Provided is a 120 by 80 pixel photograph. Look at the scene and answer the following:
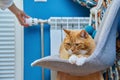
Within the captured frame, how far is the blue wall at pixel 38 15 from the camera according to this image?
199 cm

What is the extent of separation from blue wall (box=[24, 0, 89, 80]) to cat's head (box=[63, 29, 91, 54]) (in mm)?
637

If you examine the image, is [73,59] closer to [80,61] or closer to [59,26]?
[80,61]

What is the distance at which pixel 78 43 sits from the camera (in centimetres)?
135

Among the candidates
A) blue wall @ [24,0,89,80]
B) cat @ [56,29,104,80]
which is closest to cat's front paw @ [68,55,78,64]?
cat @ [56,29,104,80]

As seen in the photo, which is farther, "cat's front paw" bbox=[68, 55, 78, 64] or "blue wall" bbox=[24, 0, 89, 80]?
"blue wall" bbox=[24, 0, 89, 80]

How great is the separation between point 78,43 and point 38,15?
0.74 metres

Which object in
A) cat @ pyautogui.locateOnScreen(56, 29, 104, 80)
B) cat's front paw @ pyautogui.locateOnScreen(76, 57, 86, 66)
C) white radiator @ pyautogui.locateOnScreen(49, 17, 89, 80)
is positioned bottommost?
cat's front paw @ pyautogui.locateOnScreen(76, 57, 86, 66)

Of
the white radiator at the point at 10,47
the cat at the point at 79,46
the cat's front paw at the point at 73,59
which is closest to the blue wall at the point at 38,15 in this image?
the white radiator at the point at 10,47

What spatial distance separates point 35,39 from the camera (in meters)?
2.00

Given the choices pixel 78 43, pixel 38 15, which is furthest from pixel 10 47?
pixel 78 43

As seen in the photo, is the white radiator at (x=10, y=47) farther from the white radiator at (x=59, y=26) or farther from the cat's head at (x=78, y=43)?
the cat's head at (x=78, y=43)

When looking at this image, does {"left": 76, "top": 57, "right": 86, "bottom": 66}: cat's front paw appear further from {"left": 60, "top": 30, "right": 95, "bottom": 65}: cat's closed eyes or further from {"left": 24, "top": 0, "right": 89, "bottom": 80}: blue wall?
{"left": 24, "top": 0, "right": 89, "bottom": 80}: blue wall

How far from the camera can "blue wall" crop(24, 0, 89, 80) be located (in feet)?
6.53

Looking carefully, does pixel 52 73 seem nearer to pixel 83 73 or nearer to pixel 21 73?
pixel 21 73
